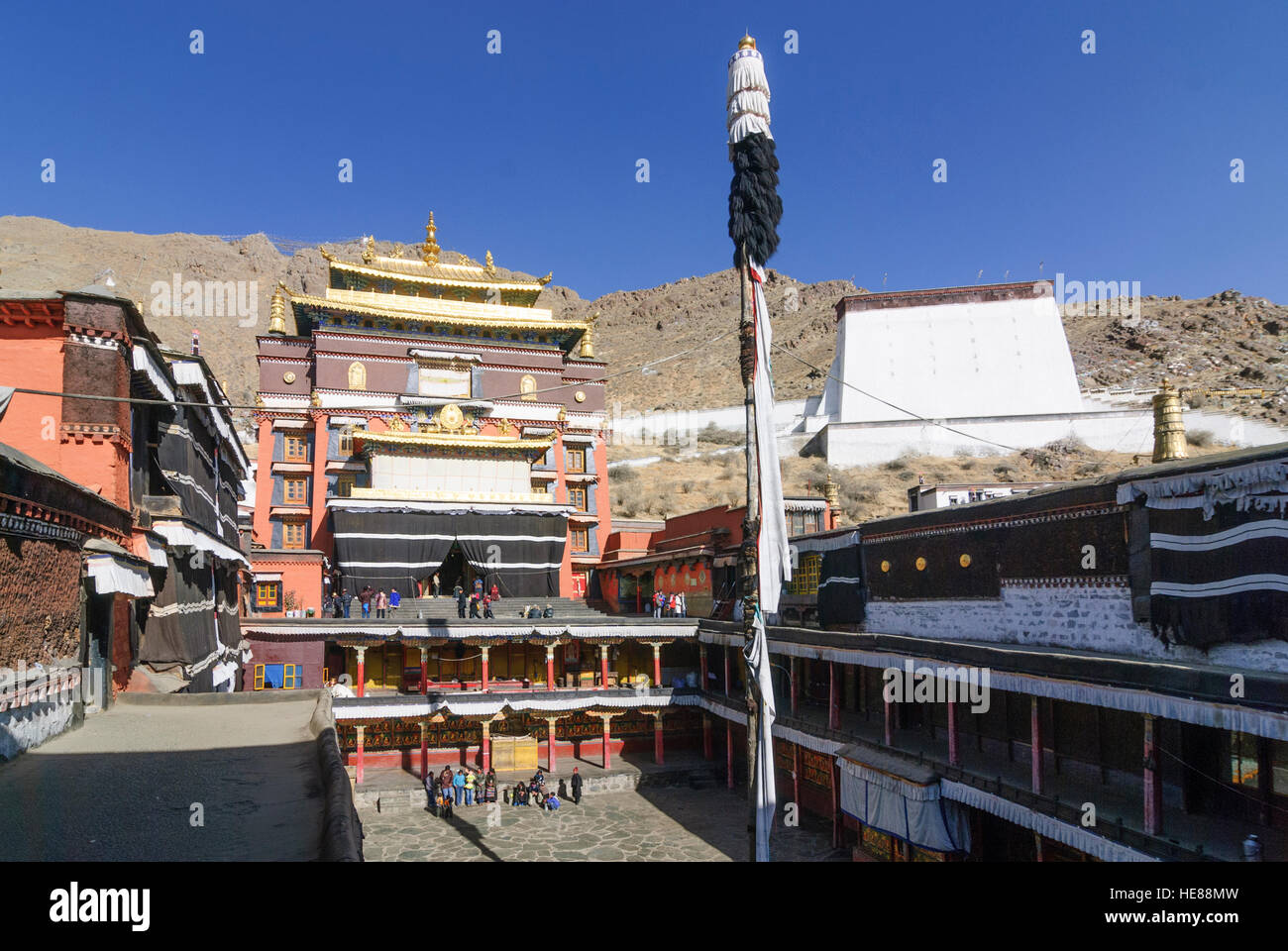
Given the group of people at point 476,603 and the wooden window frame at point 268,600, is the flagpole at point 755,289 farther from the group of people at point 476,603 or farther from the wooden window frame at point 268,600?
the wooden window frame at point 268,600

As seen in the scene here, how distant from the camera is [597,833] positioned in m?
20.7

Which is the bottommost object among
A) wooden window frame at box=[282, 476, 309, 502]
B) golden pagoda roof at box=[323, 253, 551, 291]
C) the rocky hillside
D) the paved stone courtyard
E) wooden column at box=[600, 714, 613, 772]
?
the paved stone courtyard

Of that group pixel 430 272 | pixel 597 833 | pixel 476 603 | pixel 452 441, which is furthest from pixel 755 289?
pixel 430 272

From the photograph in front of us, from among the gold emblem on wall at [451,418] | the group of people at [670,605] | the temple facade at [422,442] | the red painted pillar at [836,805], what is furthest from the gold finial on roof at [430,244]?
the red painted pillar at [836,805]

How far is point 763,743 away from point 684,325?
11156 cm

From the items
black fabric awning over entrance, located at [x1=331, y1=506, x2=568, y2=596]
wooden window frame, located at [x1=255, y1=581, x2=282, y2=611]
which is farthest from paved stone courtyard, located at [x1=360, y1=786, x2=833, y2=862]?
black fabric awning over entrance, located at [x1=331, y1=506, x2=568, y2=596]

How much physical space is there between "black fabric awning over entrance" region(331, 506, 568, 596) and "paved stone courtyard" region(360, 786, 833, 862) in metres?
11.9

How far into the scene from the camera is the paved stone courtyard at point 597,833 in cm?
1881

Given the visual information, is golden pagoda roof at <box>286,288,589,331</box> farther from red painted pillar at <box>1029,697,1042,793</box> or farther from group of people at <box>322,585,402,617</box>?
red painted pillar at <box>1029,697,1042,793</box>

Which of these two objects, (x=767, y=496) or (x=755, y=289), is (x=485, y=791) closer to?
(x=767, y=496)

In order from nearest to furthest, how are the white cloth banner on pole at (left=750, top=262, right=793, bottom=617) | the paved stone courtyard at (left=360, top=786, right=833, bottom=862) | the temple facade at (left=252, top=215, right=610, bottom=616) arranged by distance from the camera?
the white cloth banner on pole at (left=750, top=262, right=793, bottom=617), the paved stone courtyard at (left=360, top=786, right=833, bottom=862), the temple facade at (left=252, top=215, right=610, bottom=616)

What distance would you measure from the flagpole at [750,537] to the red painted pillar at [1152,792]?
5.86m

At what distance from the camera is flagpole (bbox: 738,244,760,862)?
8.75 meters
